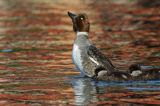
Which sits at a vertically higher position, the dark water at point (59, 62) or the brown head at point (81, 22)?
the brown head at point (81, 22)

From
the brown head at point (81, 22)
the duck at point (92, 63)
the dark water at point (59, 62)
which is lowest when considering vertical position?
the dark water at point (59, 62)

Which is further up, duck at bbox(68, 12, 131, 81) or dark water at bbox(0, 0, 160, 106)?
duck at bbox(68, 12, 131, 81)

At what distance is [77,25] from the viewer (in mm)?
15734

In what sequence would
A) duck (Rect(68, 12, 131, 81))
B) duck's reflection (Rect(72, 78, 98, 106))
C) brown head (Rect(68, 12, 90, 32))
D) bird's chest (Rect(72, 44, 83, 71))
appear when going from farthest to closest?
1. brown head (Rect(68, 12, 90, 32))
2. bird's chest (Rect(72, 44, 83, 71))
3. duck (Rect(68, 12, 131, 81))
4. duck's reflection (Rect(72, 78, 98, 106))

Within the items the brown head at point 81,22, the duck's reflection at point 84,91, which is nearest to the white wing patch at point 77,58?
the duck's reflection at point 84,91

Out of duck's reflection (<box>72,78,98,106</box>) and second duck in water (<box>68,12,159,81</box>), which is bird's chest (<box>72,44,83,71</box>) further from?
duck's reflection (<box>72,78,98,106</box>)

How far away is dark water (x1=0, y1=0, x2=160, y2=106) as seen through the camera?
42.7 ft

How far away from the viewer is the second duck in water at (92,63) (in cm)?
1450

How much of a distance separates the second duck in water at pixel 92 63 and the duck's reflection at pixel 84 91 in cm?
24

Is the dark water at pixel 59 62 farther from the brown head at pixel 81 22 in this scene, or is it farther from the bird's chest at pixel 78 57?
the brown head at pixel 81 22

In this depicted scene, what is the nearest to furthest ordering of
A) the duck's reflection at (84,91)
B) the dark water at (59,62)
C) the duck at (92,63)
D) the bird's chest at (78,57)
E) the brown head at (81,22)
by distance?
the duck's reflection at (84,91), the dark water at (59,62), the duck at (92,63), the bird's chest at (78,57), the brown head at (81,22)

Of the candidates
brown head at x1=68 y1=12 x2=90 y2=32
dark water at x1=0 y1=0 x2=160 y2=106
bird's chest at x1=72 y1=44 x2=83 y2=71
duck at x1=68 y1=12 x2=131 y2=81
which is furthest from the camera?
brown head at x1=68 y1=12 x2=90 y2=32

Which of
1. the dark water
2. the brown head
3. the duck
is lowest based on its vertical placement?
the dark water

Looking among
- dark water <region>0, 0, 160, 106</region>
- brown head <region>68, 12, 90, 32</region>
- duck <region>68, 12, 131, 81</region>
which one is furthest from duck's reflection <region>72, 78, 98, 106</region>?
brown head <region>68, 12, 90, 32</region>
